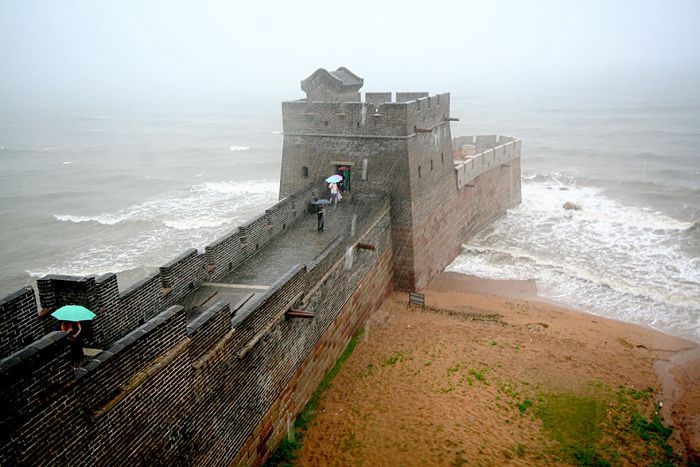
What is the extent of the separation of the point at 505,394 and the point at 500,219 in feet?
56.8

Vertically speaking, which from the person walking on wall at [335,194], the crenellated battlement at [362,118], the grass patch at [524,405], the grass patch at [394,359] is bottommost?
the grass patch at [524,405]

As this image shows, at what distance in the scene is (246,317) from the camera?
29.2ft

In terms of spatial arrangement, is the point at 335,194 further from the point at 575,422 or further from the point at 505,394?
the point at 575,422

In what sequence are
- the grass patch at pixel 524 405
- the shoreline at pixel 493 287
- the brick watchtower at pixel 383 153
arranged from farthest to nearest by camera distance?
1. the shoreline at pixel 493 287
2. the brick watchtower at pixel 383 153
3. the grass patch at pixel 524 405

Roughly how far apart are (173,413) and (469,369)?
304 inches

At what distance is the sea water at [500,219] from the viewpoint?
69.2ft

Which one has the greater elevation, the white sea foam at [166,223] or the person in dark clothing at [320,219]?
the person in dark clothing at [320,219]

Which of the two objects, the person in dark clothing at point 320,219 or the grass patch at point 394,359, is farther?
the person in dark clothing at point 320,219

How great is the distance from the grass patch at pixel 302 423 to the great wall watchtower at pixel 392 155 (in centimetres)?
522

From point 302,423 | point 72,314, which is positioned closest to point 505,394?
point 302,423

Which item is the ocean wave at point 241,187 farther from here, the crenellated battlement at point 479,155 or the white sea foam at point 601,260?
the white sea foam at point 601,260

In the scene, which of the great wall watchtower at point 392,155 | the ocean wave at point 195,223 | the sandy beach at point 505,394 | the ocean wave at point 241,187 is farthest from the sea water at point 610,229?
the ocean wave at point 241,187

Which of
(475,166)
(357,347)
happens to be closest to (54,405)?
(357,347)

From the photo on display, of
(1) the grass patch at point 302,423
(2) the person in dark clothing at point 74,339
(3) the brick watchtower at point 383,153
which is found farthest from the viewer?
(3) the brick watchtower at point 383,153
